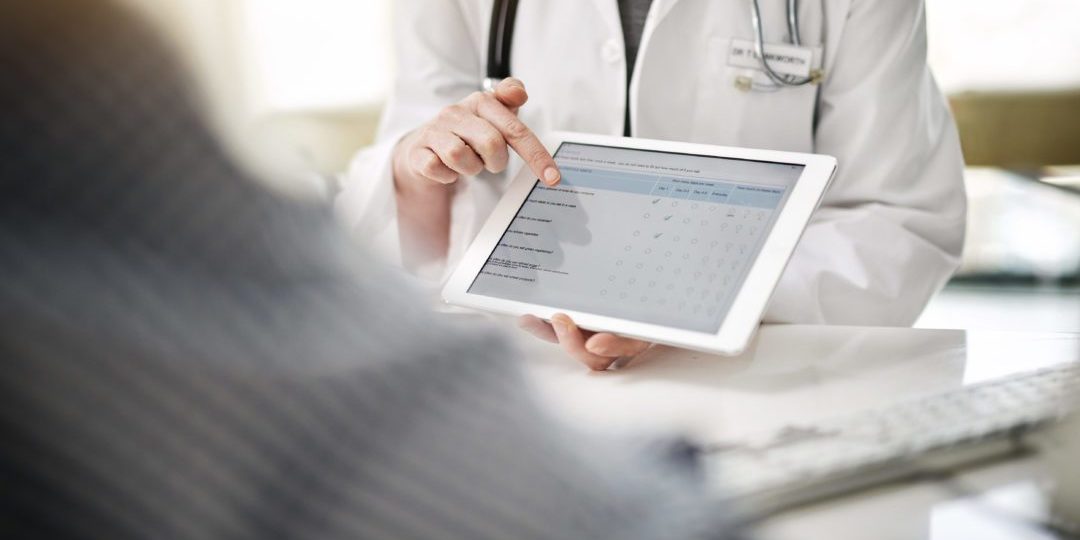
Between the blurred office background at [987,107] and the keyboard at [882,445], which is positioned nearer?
the keyboard at [882,445]

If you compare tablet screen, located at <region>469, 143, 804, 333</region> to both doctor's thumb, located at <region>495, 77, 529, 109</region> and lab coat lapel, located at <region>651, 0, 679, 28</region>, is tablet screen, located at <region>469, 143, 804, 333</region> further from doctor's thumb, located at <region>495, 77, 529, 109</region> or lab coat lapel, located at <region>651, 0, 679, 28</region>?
lab coat lapel, located at <region>651, 0, 679, 28</region>

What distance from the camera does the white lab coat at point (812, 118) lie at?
860 millimetres

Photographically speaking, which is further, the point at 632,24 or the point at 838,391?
the point at 632,24

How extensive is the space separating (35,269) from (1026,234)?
3041mm

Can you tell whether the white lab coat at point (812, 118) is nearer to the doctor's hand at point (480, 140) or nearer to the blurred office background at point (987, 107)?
the doctor's hand at point (480, 140)

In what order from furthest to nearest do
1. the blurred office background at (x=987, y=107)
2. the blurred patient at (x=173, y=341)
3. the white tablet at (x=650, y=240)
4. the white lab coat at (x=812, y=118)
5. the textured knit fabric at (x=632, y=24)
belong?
the blurred office background at (x=987, y=107) → the textured knit fabric at (x=632, y=24) → the white lab coat at (x=812, y=118) → the white tablet at (x=650, y=240) → the blurred patient at (x=173, y=341)

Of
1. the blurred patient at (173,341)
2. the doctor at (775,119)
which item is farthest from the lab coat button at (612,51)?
the blurred patient at (173,341)

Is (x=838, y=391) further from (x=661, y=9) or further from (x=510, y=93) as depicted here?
(x=661, y=9)

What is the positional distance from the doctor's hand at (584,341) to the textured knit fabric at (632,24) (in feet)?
1.32

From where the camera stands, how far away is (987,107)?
2.50 meters

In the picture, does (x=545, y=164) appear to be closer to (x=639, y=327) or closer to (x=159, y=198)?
(x=639, y=327)

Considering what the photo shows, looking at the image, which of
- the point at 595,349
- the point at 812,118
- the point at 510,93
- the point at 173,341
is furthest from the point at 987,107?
the point at 173,341

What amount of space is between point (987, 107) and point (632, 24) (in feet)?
6.38

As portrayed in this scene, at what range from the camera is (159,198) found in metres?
0.21
